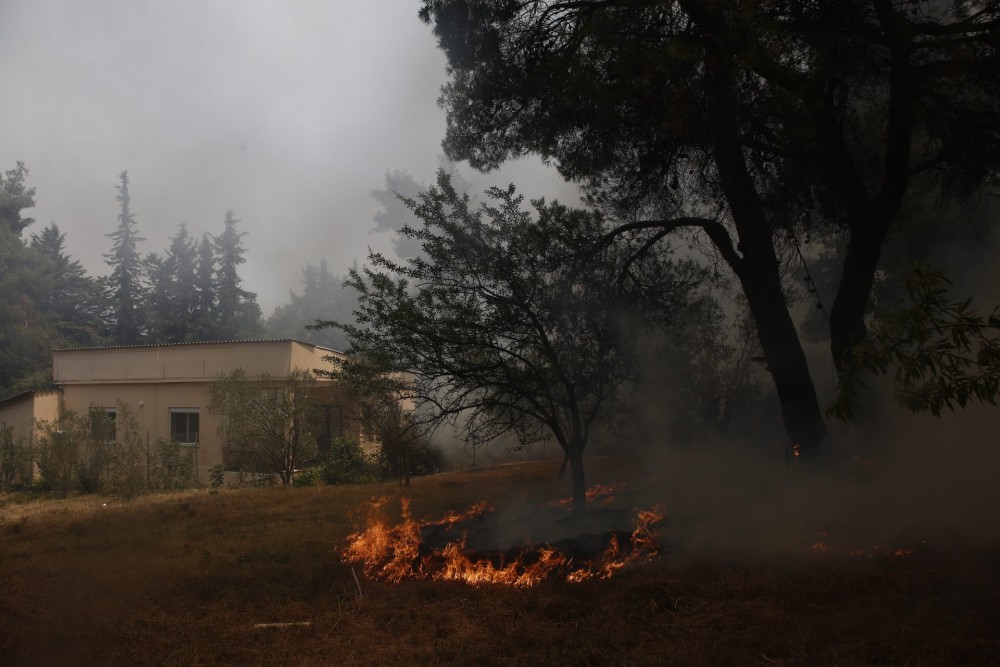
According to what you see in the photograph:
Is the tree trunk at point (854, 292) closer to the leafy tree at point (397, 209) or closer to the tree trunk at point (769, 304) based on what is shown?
the tree trunk at point (769, 304)

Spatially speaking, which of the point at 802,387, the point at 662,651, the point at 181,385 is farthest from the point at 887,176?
the point at 181,385

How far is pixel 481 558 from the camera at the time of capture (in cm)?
707

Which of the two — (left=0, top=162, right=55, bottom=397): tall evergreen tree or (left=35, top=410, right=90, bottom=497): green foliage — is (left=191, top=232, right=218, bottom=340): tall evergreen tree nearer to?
(left=0, top=162, right=55, bottom=397): tall evergreen tree

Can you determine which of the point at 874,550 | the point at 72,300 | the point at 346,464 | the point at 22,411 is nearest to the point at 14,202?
the point at 72,300

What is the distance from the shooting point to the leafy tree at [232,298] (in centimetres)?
4346

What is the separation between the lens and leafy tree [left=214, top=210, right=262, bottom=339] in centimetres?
4346

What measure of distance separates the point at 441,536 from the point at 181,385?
60.3 feet

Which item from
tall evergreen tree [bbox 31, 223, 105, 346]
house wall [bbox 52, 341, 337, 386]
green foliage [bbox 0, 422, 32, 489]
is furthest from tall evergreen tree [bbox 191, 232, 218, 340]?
green foliage [bbox 0, 422, 32, 489]

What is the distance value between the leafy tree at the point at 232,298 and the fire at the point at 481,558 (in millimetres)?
38336

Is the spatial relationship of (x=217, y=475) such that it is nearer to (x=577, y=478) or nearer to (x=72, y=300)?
(x=577, y=478)

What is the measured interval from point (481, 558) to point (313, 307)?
247 ft

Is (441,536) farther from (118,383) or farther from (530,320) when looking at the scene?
(118,383)

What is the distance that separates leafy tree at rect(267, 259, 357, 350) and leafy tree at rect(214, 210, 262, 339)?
13.3 m

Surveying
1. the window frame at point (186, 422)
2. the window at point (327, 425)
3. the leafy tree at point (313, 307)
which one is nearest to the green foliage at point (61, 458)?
the window frame at point (186, 422)
